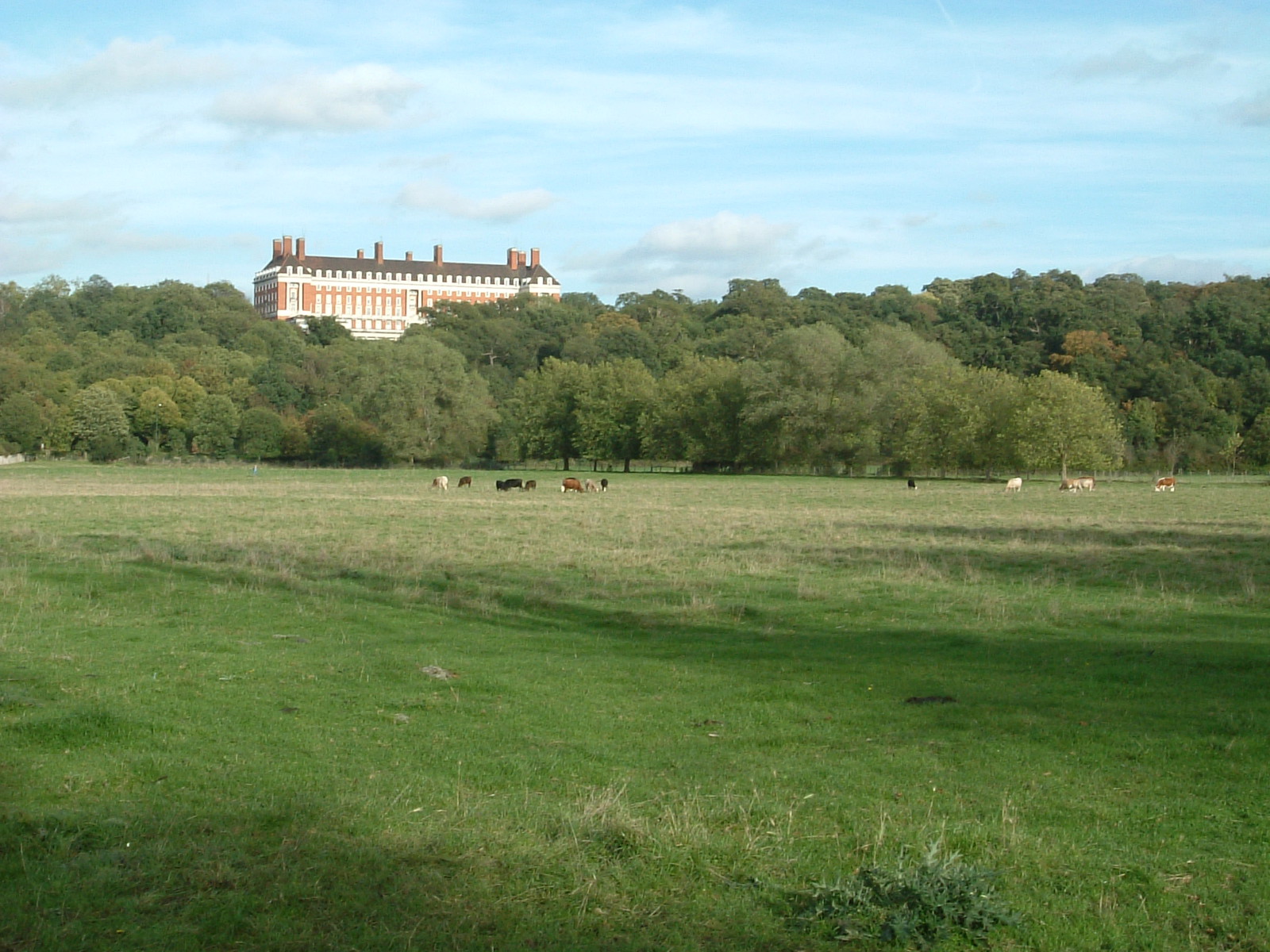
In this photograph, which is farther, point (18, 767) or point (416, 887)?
point (18, 767)

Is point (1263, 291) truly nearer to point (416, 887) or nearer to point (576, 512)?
point (576, 512)

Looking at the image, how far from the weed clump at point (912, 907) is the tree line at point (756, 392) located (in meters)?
76.7

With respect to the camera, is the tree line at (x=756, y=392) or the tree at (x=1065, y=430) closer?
the tree at (x=1065, y=430)

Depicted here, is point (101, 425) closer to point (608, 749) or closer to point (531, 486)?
point (531, 486)

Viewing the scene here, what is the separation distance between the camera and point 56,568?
20.9 m

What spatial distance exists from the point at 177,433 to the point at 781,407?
59.3m

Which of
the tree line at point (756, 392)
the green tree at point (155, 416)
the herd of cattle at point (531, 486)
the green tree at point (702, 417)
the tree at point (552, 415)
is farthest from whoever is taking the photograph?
the green tree at point (155, 416)

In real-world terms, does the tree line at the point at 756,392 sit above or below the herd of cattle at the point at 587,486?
above

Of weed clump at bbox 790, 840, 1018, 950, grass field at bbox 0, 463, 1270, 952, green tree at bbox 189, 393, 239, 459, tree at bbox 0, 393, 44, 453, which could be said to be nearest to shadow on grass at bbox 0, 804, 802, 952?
grass field at bbox 0, 463, 1270, 952

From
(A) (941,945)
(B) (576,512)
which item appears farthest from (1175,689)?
(B) (576,512)

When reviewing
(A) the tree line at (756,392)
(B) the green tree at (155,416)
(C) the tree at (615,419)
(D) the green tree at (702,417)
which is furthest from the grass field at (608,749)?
(B) the green tree at (155,416)

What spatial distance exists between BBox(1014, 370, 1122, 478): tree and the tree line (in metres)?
0.15

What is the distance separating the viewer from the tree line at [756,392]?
88.1 meters

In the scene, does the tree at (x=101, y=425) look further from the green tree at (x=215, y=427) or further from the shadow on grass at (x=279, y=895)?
the shadow on grass at (x=279, y=895)
